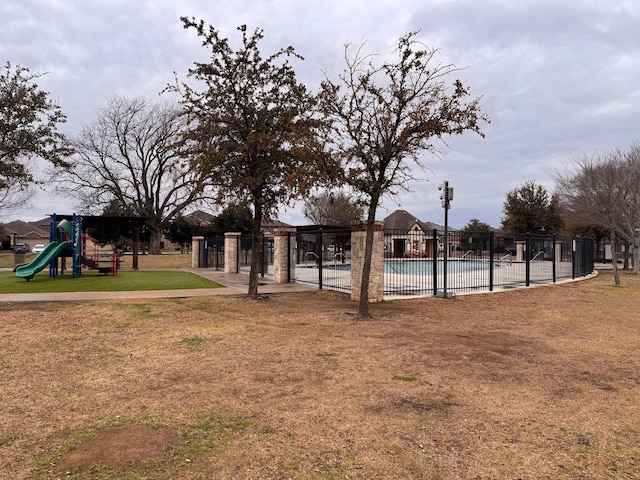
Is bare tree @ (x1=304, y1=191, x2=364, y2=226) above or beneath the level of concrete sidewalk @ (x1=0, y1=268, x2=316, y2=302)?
above

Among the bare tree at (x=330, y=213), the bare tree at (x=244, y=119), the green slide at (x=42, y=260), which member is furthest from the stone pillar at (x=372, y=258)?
the bare tree at (x=330, y=213)

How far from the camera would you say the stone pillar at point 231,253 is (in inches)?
910

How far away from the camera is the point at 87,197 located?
143ft

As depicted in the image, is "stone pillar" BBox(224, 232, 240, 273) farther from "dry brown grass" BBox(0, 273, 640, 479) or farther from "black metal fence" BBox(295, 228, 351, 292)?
"dry brown grass" BBox(0, 273, 640, 479)

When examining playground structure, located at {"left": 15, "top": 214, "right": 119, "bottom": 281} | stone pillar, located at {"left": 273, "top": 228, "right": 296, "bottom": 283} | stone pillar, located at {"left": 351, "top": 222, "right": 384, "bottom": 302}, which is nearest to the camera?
stone pillar, located at {"left": 351, "top": 222, "right": 384, "bottom": 302}

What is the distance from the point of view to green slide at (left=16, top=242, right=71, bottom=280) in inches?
673

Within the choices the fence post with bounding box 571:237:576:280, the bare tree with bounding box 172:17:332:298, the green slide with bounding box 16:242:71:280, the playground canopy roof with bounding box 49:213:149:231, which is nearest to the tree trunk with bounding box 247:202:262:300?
the bare tree with bounding box 172:17:332:298

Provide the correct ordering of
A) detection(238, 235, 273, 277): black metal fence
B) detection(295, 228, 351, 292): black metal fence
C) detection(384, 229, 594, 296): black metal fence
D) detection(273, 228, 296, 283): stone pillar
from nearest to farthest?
detection(384, 229, 594, 296): black metal fence
detection(273, 228, 296, 283): stone pillar
detection(295, 228, 351, 292): black metal fence
detection(238, 235, 273, 277): black metal fence

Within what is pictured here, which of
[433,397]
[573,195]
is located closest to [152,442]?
[433,397]

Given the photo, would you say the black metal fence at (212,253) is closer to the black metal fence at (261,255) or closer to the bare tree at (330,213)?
the black metal fence at (261,255)

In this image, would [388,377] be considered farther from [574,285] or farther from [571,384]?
[574,285]

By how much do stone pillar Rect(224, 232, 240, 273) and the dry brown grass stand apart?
45.0 ft

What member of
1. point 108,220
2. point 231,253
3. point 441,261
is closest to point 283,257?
point 231,253

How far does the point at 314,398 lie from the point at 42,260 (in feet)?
57.0
